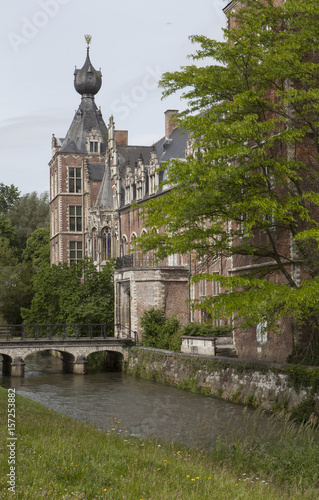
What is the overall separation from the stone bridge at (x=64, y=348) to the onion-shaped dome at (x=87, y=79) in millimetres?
30180

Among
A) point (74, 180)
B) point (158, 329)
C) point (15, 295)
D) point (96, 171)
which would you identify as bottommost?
point (158, 329)

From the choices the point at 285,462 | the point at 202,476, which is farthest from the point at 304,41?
the point at 202,476

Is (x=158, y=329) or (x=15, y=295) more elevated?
(x=15, y=295)

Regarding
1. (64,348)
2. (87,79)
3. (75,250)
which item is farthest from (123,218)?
(87,79)

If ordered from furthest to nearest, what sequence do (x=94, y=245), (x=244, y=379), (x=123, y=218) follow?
(x=94, y=245) < (x=123, y=218) < (x=244, y=379)

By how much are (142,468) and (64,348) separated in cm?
2380

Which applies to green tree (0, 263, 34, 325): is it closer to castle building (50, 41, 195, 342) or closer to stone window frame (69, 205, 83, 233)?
castle building (50, 41, 195, 342)

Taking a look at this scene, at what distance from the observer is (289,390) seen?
58.0 ft

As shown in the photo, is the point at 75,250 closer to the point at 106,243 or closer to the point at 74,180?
the point at 74,180

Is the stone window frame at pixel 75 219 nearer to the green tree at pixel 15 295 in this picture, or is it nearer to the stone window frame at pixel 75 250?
the stone window frame at pixel 75 250

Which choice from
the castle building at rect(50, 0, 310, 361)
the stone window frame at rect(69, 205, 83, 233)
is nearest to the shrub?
the castle building at rect(50, 0, 310, 361)

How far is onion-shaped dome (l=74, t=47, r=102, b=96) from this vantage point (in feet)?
185

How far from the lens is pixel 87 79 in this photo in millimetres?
56500

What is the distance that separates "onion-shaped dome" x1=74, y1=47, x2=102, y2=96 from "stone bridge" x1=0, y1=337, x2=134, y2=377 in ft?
99.0
